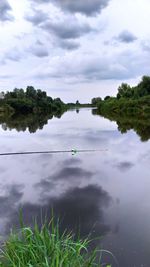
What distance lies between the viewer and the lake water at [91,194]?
7068 millimetres

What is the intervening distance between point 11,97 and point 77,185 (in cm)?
7436

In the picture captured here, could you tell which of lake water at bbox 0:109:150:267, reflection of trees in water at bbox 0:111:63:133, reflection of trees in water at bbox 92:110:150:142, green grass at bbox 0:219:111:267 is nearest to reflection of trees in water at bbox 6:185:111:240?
lake water at bbox 0:109:150:267

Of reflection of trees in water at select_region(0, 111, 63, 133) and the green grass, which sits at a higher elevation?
the green grass

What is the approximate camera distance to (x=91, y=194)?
10461mm

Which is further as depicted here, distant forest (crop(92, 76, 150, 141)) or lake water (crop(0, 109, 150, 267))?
distant forest (crop(92, 76, 150, 141))

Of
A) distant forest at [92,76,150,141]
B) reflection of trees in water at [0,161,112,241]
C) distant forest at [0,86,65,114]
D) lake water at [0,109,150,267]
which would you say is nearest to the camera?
lake water at [0,109,150,267]

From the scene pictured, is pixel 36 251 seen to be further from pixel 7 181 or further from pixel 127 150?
pixel 127 150

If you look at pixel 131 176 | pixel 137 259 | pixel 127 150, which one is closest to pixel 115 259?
pixel 137 259

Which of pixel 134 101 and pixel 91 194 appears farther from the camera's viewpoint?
pixel 134 101

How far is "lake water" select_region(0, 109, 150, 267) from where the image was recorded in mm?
7068

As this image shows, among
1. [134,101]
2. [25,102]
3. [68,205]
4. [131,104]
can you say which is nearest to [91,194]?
[68,205]

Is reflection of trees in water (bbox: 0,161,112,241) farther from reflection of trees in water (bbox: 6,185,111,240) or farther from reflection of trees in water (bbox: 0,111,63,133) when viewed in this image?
reflection of trees in water (bbox: 0,111,63,133)

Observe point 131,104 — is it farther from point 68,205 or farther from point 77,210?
point 77,210

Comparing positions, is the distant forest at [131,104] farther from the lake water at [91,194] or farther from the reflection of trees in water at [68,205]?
the reflection of trees in water at [68,205]
